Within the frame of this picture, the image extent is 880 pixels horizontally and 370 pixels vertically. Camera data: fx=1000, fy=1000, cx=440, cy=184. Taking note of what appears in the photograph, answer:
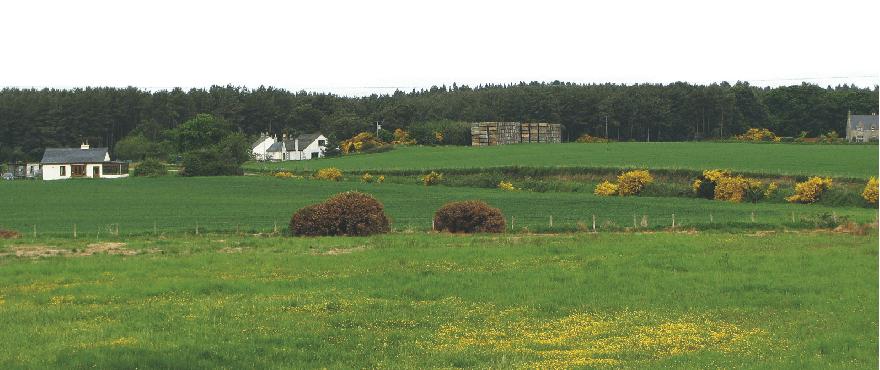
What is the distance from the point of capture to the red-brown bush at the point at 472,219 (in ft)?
150

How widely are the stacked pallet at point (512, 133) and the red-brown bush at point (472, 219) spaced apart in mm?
125149

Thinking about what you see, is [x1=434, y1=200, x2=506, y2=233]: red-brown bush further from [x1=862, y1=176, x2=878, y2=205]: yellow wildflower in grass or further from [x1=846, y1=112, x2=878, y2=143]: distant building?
[x1=846, y1=112, x2=878, y2=143]: distant building

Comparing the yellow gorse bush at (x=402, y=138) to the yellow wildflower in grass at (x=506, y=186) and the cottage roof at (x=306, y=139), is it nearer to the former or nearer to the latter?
the cottage roof at (x=306, y=139)

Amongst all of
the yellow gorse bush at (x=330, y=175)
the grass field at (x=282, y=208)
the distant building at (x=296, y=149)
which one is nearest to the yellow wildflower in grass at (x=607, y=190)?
the grass field at (x=282, y=208)

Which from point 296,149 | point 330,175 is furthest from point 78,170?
point 296,149

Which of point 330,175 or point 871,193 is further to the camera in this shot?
point 330,175

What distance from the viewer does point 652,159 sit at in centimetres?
10788

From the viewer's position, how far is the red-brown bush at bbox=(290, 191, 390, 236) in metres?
43.6

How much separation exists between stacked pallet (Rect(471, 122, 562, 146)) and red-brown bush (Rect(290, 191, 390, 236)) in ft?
418

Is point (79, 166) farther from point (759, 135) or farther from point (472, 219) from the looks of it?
point (759, 135)

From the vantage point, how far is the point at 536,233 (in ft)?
149

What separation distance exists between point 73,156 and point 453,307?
11716 centimetres

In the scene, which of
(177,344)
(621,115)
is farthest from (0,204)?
(621,115)

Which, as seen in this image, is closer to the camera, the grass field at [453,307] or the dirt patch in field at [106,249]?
the grass field at [453,307]
